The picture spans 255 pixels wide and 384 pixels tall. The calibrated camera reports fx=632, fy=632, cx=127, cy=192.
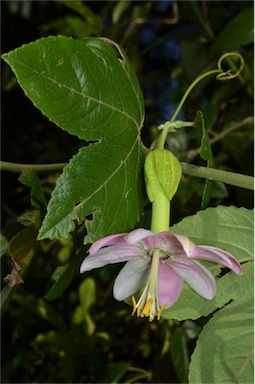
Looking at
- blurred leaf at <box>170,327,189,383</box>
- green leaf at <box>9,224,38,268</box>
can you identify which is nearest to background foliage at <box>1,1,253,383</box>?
blurred leaf at <box>170,327,189,383</box>

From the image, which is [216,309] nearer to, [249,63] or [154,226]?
[154,226]

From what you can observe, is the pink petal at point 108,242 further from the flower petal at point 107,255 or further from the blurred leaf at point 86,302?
A: the blurred leaf at point 86,302

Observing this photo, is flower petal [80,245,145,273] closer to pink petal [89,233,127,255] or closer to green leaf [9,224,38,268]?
pink petal [89,233,127,255]

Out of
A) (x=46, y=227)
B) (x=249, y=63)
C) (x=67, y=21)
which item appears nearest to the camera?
(x=46, y=227)

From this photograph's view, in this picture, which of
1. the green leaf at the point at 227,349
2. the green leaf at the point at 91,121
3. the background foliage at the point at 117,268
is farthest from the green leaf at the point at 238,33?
the green leaf at the point at 227,349

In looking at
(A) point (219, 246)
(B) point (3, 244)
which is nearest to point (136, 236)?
(A) point (219, 246)

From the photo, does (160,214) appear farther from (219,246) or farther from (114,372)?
(114,372)

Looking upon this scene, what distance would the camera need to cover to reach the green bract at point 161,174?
0.56 meters

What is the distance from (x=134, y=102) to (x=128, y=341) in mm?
657

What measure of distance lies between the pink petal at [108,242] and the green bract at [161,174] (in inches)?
2.8

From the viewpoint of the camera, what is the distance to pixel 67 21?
4.46 ft

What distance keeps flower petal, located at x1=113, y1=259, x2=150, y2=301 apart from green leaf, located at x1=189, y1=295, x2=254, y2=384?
3.3 inches

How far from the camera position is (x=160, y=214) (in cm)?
54

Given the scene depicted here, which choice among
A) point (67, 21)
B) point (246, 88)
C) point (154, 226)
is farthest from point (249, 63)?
point (154, 226)
